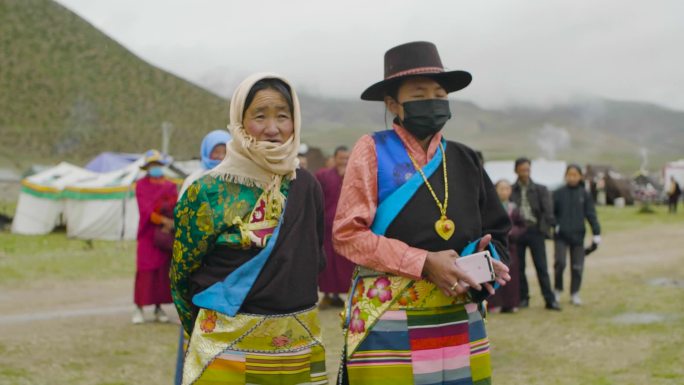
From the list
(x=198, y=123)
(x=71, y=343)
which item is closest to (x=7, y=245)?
(x=71, y=343)

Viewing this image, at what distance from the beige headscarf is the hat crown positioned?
1.59ft

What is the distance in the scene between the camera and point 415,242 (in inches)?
119

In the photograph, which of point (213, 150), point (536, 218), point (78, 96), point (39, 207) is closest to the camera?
point (213, 150)

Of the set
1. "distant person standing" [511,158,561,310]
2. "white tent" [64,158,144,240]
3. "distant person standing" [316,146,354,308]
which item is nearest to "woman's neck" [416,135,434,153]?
"distant person standing" [316,146,354,308]

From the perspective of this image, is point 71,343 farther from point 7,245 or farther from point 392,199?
point 7,245

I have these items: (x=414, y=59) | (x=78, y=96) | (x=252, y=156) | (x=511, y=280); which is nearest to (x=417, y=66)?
(x=414, y=59)

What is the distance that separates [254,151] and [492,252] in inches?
41.0

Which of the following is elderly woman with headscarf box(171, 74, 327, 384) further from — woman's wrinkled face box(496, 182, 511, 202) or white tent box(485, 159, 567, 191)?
white tent box(485, 159, 567, 191)

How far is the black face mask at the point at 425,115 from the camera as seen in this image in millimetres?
3137

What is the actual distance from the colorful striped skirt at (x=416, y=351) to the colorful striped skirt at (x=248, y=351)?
0.82 ft

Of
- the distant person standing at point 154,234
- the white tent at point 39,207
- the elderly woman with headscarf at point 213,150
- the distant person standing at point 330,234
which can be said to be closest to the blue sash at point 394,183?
the elderly woman with headscarf at point 213,150

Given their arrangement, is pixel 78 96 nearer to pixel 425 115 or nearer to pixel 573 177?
pixel 573 177

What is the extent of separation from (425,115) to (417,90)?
0.12 metres

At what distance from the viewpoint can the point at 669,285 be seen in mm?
11453
